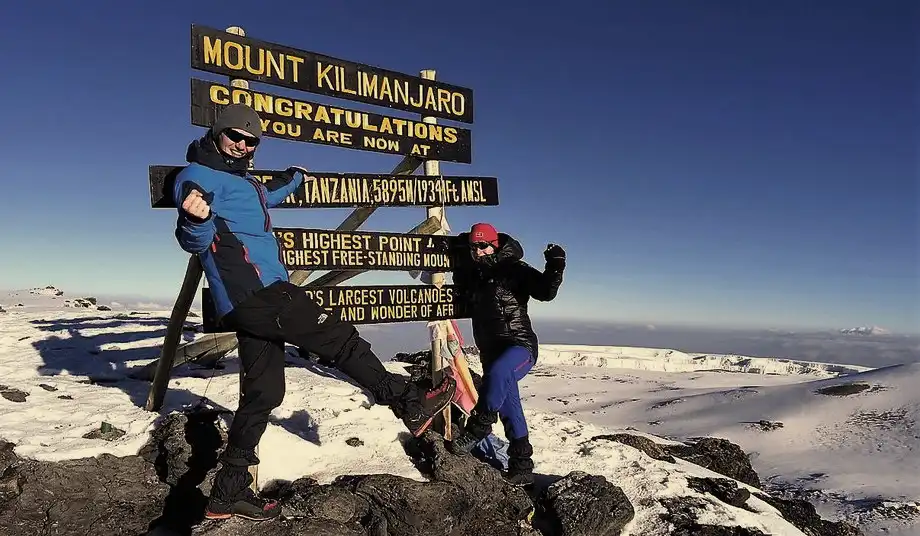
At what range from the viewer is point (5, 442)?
A: 537 cm

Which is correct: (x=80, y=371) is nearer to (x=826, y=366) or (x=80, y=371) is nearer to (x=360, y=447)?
(x=360, y=447)

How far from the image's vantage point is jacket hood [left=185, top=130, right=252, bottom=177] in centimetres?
402

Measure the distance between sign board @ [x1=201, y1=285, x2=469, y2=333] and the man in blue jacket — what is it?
163 cm

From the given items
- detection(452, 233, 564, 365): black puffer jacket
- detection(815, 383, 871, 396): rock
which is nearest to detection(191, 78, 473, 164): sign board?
detection(452, 233, 564, 365): black puffer jacket

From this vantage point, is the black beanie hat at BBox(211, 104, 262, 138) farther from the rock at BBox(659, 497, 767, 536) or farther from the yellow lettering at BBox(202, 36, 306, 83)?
the rock at BBox(659, 497, 767, 536)

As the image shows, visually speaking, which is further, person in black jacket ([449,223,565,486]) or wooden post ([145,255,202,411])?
wooden post ([145,255,202,411])

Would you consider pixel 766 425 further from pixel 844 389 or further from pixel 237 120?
pixel 237 120

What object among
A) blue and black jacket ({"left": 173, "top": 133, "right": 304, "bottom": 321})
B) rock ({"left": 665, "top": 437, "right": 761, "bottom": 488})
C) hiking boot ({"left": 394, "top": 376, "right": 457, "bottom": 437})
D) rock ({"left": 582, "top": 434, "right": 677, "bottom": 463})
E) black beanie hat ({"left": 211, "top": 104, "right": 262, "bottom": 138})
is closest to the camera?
blue and black jacket ({"left": 173, "top": 133, "right": 304, "bottom": 321})

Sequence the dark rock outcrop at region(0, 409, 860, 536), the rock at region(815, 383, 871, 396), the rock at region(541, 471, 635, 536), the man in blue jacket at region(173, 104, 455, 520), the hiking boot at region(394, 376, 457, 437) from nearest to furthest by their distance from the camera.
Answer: the man in blue jacket at region(173, 104, 455, 520), the hiking boot at region(394, 376, 457, 437), the dark rock outcrop at region(0, 409, 860, 536), the rock at region(541, 471, 635, 536), the rock at region(815, 383, 871, 396)

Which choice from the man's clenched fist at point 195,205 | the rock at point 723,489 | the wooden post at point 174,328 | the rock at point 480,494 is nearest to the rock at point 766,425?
the rock at point 723,489

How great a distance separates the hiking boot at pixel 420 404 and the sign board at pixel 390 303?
1.50 meters

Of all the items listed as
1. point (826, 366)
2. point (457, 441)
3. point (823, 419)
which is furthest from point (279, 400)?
point (826, 366)

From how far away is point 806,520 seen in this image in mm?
6289

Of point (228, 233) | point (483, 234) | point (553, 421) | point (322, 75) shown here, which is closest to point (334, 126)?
point (322, 75)
